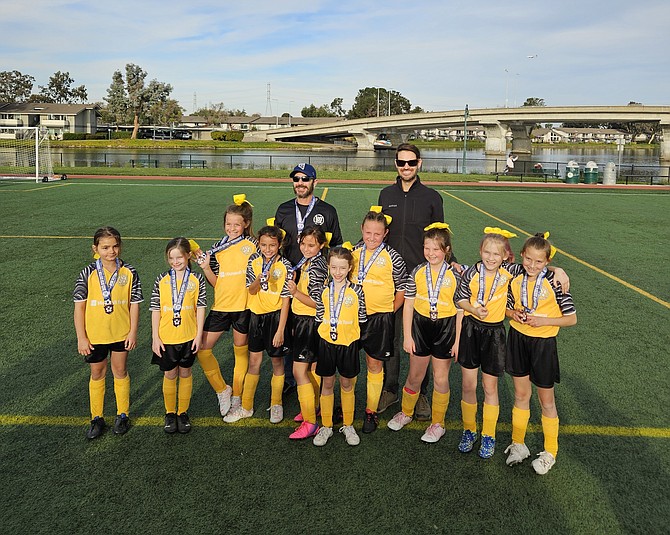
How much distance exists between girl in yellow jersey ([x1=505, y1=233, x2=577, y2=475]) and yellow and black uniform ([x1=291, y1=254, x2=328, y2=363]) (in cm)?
132

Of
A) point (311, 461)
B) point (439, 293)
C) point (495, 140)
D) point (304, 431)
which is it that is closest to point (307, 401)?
point (304, 431)

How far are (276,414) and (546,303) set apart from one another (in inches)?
84.7

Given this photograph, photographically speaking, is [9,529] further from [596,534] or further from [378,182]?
[378,182]

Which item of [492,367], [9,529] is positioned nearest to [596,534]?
[492,367]

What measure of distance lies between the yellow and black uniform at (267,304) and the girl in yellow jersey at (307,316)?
0.11 metres

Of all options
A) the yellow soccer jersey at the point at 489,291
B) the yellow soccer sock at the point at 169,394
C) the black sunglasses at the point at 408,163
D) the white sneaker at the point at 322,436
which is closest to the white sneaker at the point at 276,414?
the white sneaker at the point at 322,436

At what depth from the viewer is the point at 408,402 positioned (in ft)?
13.8

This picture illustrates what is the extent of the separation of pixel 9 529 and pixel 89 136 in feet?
285

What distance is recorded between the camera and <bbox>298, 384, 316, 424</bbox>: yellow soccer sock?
3977mm

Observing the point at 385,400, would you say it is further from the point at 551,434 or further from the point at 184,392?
the point at 184,392

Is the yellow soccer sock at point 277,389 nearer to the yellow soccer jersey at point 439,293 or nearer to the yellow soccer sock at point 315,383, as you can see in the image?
the yellow soccer sock at point 315,383

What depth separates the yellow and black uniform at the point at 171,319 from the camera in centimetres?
390

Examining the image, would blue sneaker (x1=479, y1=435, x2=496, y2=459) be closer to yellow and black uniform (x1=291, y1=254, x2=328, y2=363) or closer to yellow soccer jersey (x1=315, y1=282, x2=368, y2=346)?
yellow soccer jersey (x1=315, y1=282, x2=368, y2=346)

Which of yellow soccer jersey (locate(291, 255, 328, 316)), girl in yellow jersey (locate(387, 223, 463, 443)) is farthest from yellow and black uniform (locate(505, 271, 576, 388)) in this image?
yellow soccer jersey (locate(291, 255, 328, 316))
